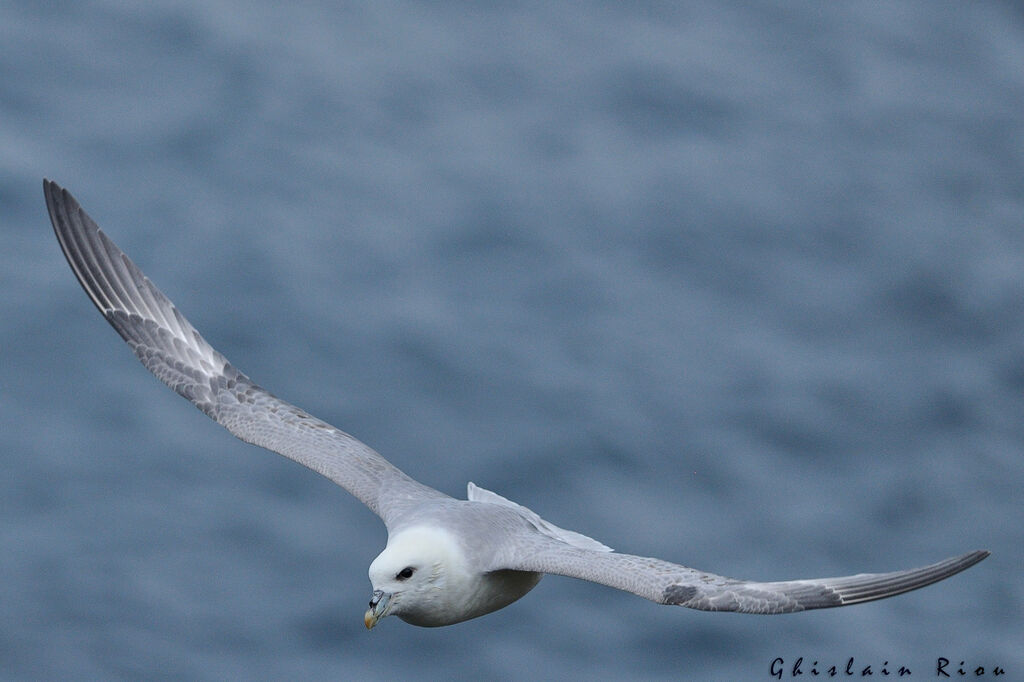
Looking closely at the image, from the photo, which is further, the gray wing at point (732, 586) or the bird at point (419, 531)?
the bird at point (419, 531)

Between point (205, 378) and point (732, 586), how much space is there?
4.71m

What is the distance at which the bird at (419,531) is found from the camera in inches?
426

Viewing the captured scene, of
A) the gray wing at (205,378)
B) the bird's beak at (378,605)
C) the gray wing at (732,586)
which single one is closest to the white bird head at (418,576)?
the bird's beak at (378,605)

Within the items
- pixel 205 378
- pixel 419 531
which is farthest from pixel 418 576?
pixel 205 378

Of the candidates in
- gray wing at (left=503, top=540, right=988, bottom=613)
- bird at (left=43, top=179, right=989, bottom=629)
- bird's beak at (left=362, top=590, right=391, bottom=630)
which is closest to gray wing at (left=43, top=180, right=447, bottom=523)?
bird at (left=43, top=179, right=989, bottom=629)

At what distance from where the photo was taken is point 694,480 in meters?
20.1

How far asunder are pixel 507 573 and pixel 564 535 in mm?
976

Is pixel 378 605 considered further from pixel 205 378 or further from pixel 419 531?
pixel 205 378

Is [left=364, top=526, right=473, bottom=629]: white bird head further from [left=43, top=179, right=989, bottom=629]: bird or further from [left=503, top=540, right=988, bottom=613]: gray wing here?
[left=503, top=540, right=988, bottom=613]: gray wing

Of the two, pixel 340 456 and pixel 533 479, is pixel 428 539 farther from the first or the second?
pixel 533 479

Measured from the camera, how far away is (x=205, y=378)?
43.7ft

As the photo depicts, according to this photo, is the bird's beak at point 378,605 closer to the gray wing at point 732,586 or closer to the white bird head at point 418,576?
the white bird head at point 418,576

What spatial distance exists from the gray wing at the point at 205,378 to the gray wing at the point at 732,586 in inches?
72.2

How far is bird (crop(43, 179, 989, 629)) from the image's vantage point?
10820 millimetres
